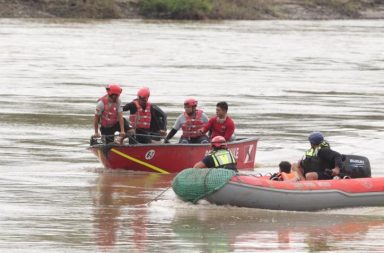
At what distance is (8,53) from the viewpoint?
53.2 meters

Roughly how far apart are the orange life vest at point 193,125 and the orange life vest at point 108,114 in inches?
48.4

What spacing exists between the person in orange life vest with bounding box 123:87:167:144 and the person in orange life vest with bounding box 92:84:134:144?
0.62 ft

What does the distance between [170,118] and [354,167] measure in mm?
13237

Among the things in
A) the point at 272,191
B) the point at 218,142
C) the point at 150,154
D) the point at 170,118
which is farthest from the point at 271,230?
the point at 170,118

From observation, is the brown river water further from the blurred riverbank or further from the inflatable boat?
the blurred riverbank

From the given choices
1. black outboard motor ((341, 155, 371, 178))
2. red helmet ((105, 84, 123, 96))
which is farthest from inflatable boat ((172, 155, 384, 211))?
red helmet ((105, 84, 123, 96))

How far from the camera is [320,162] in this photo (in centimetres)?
1820

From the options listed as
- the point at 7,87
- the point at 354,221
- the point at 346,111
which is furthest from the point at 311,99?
the point at 354,221

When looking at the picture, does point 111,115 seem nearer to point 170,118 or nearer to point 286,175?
point 286,175

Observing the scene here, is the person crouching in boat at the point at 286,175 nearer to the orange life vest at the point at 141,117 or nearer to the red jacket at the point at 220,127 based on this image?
the red jacket at the point at 220,127

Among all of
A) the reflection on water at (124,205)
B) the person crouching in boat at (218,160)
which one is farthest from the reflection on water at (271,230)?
the person crouching in boat at (218,160)

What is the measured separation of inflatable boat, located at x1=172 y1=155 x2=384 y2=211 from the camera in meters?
17.4

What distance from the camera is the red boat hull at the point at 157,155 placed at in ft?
70.1

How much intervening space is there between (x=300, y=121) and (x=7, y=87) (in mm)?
11756
